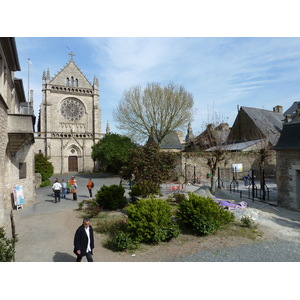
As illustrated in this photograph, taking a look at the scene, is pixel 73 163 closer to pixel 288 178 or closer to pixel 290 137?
pixel 288 178

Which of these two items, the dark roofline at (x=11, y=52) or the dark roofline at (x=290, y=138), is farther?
the dark roofline at (x=290, y=138)

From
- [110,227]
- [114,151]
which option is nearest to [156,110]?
[114,151]

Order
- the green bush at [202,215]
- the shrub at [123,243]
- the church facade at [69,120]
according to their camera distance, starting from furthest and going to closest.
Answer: the church facade at [69,120] → the green bush at [202,215] → the shrub at [123,243]

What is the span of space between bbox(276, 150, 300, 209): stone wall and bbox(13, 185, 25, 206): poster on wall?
14.1 m

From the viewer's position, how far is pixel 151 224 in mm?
6617

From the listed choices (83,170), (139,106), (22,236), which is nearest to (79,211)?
(22,236)

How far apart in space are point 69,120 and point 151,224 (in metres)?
35.0

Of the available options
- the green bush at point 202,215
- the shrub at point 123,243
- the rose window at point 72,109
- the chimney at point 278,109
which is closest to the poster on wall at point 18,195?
the shrub at point 123,243

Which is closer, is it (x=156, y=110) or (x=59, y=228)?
(x=59, y=228)

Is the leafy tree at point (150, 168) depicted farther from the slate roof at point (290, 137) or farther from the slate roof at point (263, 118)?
the slate roof at point (263, 118)

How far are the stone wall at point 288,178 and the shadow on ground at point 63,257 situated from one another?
10568mm

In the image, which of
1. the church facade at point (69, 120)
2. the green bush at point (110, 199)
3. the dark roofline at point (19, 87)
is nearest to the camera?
the green bush at point (110, 199)

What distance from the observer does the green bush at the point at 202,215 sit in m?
7.20

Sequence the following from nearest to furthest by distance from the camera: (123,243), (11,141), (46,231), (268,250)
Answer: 1. (268,250)
2. (123,243)
3. (46,231)
4. (11,141)
